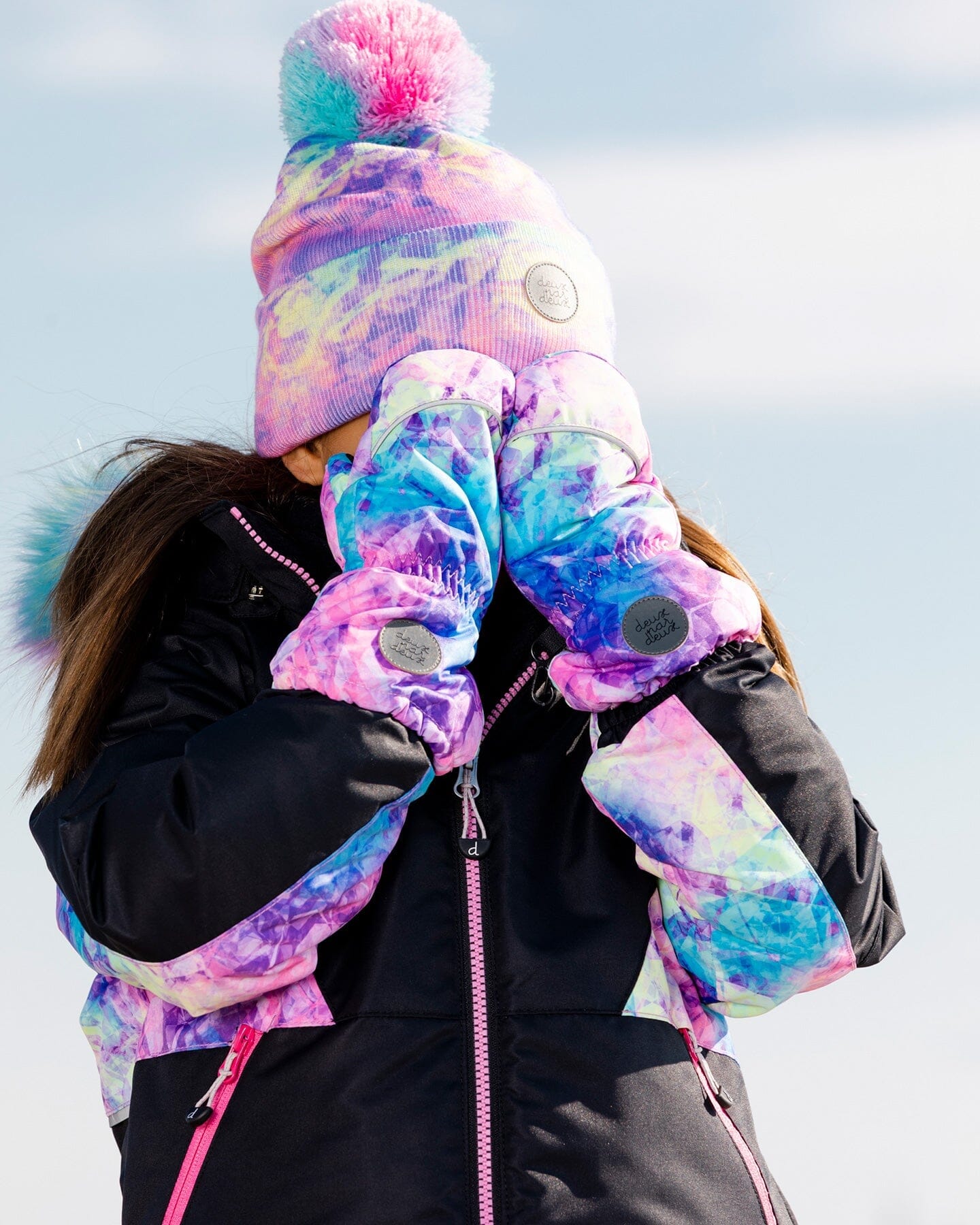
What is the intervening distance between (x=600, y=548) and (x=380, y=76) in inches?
29.6

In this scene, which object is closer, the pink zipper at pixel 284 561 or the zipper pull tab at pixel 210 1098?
the zipper pull tab at pixel 210 1098

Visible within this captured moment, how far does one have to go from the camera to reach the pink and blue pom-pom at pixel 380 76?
1948 millimetres

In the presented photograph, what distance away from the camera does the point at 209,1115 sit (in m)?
1.53

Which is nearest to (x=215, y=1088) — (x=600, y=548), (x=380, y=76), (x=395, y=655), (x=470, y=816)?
(x=470, y=816)

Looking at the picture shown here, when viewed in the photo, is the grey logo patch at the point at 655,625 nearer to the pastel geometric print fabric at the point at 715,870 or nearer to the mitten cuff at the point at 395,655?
the pastel geometric print fabric at the point at 715,870

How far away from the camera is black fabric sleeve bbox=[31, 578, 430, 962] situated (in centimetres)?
146

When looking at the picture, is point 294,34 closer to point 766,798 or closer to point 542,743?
point 542,743

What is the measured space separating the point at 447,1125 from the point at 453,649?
1.58 feet

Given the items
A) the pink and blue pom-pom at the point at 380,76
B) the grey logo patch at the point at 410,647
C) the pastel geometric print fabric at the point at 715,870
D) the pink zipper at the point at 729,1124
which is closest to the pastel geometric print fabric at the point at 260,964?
the grey logo patch at the point at 410,647

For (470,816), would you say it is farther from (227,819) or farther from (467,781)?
(227,819)

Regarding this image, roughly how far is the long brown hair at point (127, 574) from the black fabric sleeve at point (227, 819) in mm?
204

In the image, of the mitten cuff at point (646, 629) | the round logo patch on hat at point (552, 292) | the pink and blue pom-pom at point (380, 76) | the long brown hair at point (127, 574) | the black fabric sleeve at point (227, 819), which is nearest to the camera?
the black fabric sleeve at point (227, 819)

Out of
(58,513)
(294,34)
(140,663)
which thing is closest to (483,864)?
(140,663)

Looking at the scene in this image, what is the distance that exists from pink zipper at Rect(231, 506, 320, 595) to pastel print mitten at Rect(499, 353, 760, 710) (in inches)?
9.3
